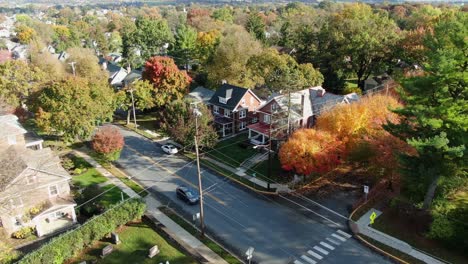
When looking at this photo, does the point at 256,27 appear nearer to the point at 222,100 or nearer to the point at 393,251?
the point at 222,100

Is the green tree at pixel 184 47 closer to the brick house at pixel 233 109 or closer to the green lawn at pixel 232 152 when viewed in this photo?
the brick house at pixel 233 109

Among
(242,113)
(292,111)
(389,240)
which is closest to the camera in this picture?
(389,240)

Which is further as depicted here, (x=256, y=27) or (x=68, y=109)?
(x=256, y=27)

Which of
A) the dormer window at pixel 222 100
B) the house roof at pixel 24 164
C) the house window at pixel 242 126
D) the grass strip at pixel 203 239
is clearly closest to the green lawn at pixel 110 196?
the house roof at pixel 24 164

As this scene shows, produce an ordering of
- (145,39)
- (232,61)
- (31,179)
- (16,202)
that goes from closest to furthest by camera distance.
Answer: (16,202), (31,179), (232,61), (145,39)

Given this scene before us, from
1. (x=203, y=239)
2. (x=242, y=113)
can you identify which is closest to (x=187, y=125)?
(x=242, y=113)

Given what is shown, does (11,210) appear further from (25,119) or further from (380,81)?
(380,81)

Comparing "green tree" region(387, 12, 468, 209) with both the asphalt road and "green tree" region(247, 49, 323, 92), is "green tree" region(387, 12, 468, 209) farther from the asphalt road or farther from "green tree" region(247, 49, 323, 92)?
"green tree" region(247, 49, 323, 92)
